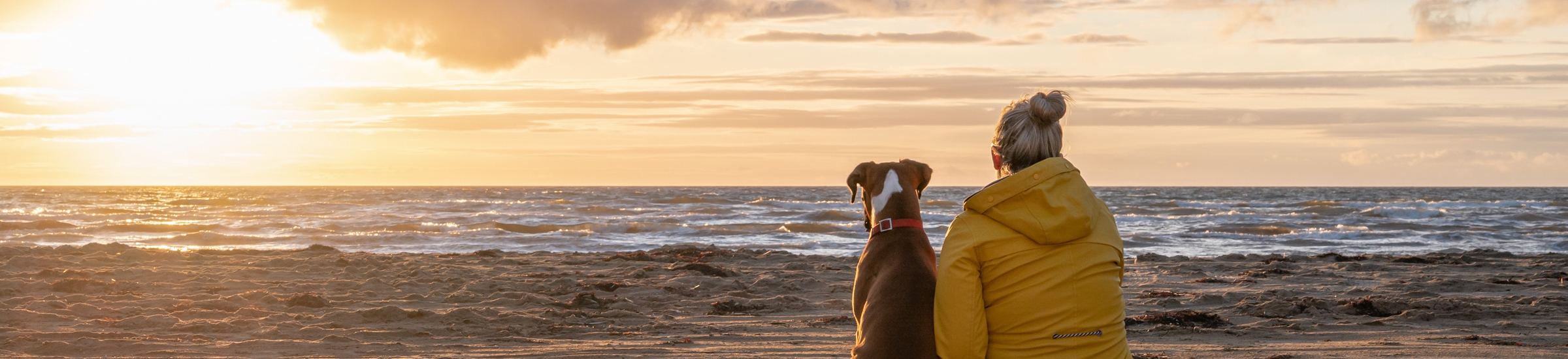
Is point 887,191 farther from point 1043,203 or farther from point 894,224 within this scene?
point 1043,203

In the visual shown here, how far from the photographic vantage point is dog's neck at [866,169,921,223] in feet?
10.9

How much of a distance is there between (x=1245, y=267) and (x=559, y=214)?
20311 mm

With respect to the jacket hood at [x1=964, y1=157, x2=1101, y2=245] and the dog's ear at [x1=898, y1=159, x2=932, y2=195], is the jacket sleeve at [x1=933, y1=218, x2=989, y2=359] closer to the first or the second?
the jacket hood at [x1=964, y1=157, x2=1101, y2=245]

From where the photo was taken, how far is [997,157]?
235 centimetres

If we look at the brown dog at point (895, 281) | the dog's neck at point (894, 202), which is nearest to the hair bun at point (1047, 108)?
the brown dog at point (895, 281)

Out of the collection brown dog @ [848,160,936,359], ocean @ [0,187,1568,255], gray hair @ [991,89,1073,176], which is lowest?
ocean @ [0,187,1568,255]

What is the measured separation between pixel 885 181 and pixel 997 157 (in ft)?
3.85

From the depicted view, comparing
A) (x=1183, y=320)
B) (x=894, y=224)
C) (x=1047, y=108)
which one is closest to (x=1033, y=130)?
(x=1047, y=108)

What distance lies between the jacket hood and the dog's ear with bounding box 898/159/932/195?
1.51 metres

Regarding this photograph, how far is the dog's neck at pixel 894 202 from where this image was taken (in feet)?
10.9

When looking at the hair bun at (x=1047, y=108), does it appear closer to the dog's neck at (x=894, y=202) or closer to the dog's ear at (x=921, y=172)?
the dog's neck at (x=894, y=202)

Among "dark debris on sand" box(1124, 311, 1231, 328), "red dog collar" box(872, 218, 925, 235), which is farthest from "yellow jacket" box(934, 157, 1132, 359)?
"dark debris on sand" box(1124, 311, 1231, 328)

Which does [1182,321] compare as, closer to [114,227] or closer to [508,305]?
[508,305]

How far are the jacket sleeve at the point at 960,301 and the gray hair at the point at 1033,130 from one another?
21 cm
